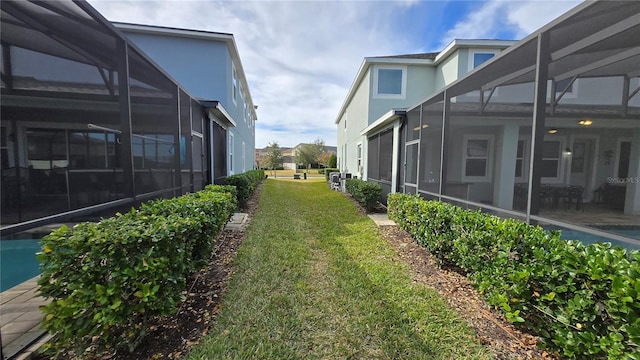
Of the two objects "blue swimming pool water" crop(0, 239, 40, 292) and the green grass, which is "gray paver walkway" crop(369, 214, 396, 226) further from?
"blue swimming pool water" crop(0, 239, 40, 292)

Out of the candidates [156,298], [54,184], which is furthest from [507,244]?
[54,184]

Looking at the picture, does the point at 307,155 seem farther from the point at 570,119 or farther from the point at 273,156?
the point at 570,119

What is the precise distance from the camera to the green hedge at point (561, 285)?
173cm

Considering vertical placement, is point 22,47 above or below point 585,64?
below

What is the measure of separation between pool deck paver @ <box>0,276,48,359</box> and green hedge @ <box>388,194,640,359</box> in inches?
162

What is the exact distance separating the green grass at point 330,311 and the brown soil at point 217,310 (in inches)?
5.3

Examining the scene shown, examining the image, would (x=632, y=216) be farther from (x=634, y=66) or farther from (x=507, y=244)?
(x=507, y=244)

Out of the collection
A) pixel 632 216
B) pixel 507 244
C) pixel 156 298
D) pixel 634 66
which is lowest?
pixel 156 298

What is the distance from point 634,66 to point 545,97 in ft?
3.96

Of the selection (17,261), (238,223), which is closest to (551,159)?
(238,223)

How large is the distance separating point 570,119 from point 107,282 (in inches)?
239

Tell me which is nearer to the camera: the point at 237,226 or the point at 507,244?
the point at 507,244

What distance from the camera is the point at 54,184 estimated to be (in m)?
2.57

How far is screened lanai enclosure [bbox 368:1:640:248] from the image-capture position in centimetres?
297
